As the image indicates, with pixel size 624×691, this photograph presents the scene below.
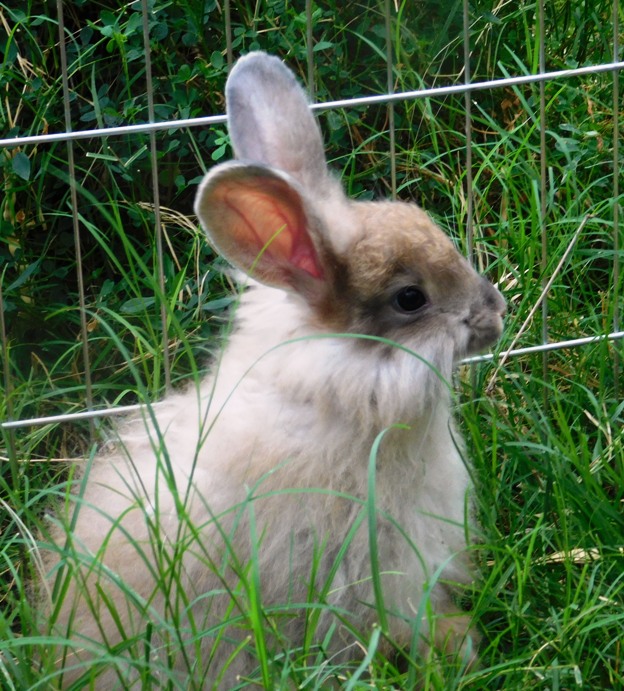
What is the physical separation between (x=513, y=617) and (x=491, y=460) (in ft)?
1.60

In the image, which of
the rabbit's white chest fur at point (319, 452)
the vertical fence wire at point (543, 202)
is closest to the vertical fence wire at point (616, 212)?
the vertical fence wire at point (543, 202)

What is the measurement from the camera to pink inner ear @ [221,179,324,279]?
2.20 meters

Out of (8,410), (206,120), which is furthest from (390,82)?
(8,410)

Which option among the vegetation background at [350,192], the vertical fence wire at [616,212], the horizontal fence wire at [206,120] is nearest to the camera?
the horizontal fence wire at [206,120]

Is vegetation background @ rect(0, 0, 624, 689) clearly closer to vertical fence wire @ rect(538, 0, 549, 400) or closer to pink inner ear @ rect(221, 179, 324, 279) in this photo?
vertical fence wire @ rect(538, 0, 549, 400)

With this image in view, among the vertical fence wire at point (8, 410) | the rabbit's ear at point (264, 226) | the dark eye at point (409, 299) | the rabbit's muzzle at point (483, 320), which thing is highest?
the rabbit's ear at point (264, 226)

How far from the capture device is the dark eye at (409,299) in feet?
7.55

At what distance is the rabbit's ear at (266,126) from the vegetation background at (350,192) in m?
0.31

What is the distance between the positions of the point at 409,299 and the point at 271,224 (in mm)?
267

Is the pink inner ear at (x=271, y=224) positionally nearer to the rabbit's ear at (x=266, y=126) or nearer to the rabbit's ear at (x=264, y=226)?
the rabbit's ear at (x=264, y=226)

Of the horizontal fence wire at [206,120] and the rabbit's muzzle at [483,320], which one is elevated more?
the horizontal fence wire at [206,120]

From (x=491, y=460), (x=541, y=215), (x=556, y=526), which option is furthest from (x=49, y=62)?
(x=556, y=526)

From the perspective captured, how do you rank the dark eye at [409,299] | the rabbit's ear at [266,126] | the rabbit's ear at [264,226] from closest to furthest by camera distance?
the rabbit's ear at [264,226] < the dark eye at [409,299] < the rabbit's ear at [266,126]

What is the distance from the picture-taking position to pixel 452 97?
350 centimetres
